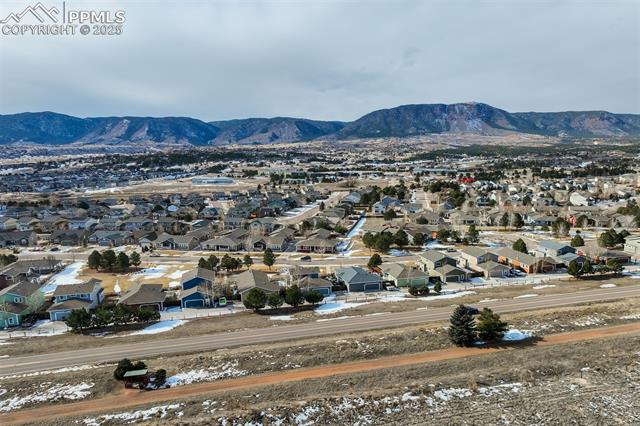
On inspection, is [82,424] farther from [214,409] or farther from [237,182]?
[237,182]

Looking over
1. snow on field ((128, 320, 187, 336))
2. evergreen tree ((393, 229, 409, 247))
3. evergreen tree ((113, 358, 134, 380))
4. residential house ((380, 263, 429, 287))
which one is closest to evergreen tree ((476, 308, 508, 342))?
residential house ((380, 263, 429, 287))

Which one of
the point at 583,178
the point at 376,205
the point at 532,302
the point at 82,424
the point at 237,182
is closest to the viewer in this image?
the point at 82,424

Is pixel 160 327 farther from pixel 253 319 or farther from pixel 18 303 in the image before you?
pixel 18 303

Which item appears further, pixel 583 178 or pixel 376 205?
pixel 583 178

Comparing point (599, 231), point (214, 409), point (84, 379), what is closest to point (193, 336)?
point (84, 379)

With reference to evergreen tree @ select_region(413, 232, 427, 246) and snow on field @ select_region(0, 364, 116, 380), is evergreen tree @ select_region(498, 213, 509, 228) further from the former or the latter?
snow on field @ select_region(0, 364, 116, 380)

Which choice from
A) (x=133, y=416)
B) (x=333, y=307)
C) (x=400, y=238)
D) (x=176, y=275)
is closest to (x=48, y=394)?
(x=133, y=416)

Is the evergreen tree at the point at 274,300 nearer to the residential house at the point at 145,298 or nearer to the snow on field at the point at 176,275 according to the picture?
the residential house at the point at 145,298
